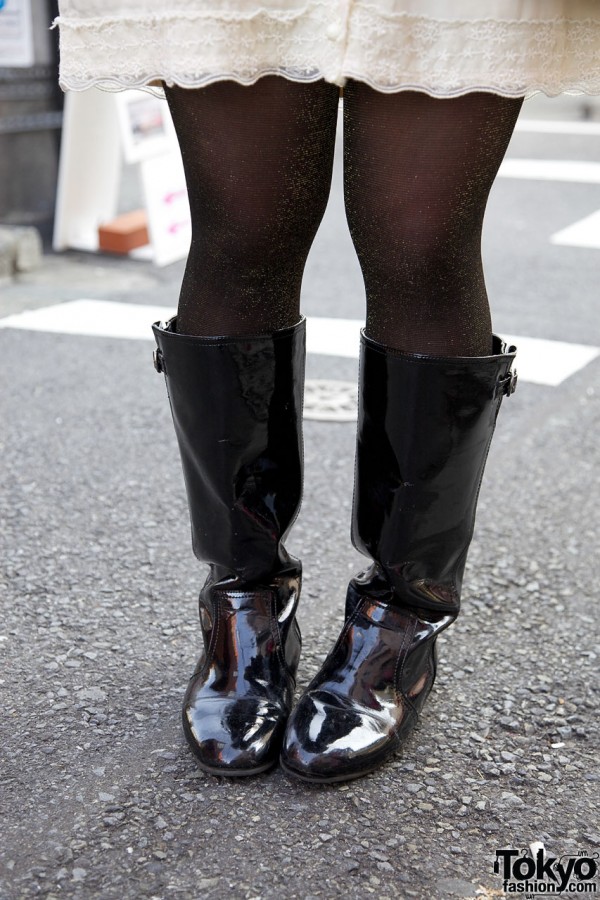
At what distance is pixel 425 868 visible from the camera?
3.55 feet

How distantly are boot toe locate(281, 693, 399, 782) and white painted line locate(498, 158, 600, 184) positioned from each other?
4892 millimetres

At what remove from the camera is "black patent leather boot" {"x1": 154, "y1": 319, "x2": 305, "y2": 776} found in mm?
1195

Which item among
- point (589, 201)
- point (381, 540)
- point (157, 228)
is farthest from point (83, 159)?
point (381, 540)

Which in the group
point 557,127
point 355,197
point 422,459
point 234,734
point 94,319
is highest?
point 355,197

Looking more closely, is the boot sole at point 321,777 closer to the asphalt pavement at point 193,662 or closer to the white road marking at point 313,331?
the asphalt pavement at point 193,662

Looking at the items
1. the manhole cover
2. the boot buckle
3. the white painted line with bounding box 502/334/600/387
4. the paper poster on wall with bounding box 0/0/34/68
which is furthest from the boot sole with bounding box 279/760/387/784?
the paper poster on wall with bounding box 0/0/34/68

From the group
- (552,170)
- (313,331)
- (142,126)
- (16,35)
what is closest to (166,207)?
(142,126)

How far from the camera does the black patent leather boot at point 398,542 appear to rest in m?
1.17

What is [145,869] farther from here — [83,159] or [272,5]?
[83,159]

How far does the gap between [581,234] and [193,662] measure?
346 cm

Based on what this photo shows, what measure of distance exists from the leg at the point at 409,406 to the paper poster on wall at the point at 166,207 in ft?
9.46

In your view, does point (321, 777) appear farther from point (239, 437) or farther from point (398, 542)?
point (239, 437)

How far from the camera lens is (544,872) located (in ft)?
3.54

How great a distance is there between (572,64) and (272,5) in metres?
0.29
